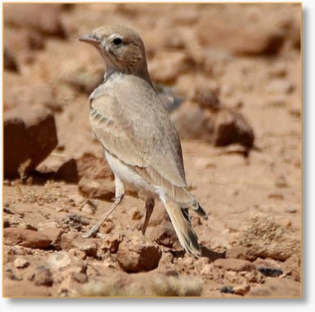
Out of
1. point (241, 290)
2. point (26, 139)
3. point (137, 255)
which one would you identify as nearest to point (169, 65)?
point (26, 139)

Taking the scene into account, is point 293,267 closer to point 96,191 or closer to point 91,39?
point 96,191

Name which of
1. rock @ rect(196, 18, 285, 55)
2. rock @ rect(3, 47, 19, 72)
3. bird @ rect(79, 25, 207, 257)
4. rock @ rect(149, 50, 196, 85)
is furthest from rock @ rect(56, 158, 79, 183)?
rock @ rect(196, 18, 285, 55)

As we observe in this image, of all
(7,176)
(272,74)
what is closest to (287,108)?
(272,74)

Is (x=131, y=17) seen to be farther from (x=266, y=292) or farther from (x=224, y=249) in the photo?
(x=266, y=292)

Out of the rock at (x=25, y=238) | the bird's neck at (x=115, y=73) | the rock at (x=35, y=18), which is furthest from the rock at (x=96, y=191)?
the rock at (x=35, y=18)

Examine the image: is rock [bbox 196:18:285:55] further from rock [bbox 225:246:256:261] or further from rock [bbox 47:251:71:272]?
rock [bbox 47:251:71:272]

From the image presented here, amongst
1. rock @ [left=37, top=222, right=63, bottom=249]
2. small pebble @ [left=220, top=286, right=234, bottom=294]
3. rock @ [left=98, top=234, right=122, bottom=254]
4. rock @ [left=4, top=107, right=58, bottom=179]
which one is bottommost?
small pebble @ [left=220, top=286, right=234, bottom=294]

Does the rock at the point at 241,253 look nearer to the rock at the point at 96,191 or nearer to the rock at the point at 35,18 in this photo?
the rock at the point at 96,191

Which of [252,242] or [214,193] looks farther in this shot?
[214,193]
